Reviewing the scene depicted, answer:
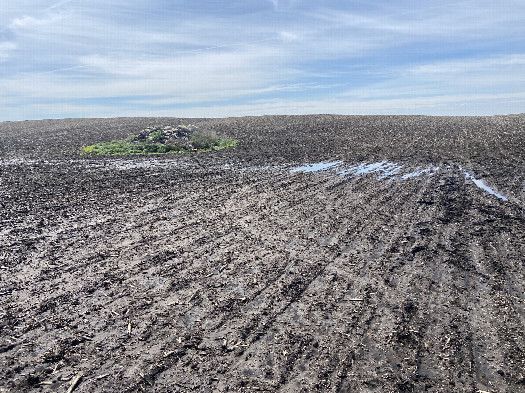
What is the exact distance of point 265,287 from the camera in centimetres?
657

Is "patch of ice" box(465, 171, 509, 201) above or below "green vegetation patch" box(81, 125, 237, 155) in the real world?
below

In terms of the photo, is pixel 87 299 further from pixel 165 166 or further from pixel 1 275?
pixel 165 166

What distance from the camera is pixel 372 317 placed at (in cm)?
566

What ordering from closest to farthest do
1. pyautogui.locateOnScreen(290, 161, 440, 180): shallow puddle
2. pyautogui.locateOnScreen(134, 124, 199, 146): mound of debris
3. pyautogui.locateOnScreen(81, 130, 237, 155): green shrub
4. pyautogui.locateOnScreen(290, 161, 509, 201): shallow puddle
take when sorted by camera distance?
pyautogui.locateOnScreen(290, 161, 509, 201): shallow puddle → pyautogui.locateOnScreen(290, 161, 440, 180): shallow puddle → pyautogui.locateOnScreen(81, 130, 237, 155): green shrub → pyautogui.locateOnScreen(134, 124, 199, 146): mound of debris

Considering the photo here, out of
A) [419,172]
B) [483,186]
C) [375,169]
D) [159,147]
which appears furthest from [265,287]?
[159,147]

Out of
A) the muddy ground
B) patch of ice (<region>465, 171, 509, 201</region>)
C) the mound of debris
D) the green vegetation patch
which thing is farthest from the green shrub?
patch of ice (<region>465, 171, 509, 201</region>)

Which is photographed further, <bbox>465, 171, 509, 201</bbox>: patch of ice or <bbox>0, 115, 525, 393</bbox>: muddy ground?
<bbox>465, 171, 509, 201</bbox>: patch of ice

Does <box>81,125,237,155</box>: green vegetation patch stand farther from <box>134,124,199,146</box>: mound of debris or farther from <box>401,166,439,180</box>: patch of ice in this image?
<box>401,166,439,180</box>: patch of ice

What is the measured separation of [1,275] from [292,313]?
509 centimetres

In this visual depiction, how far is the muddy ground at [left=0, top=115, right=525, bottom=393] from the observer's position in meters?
4.61

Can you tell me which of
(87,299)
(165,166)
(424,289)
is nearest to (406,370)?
(424,289)

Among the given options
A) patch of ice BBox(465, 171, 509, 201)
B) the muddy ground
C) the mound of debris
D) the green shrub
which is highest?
the mound of debris

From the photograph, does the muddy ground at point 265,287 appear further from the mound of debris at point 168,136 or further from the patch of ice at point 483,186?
the mound of debris at point 168,136

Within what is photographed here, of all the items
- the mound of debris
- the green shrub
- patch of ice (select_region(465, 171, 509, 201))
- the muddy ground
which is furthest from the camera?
the mound of debris
